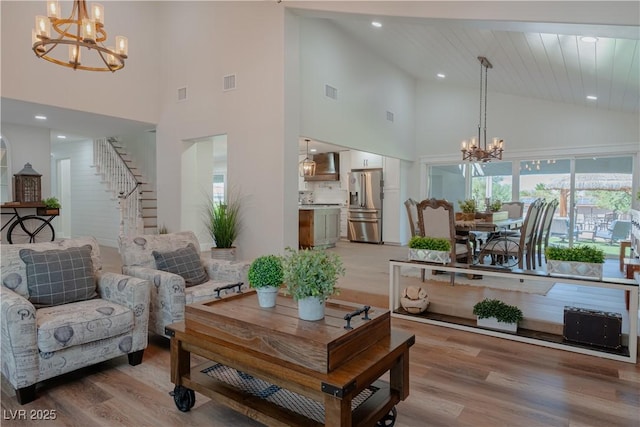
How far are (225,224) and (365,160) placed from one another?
16.4 feet

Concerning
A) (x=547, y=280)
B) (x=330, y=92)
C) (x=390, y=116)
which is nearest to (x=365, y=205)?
(x=390, y=116)

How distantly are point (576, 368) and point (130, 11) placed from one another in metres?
7.53

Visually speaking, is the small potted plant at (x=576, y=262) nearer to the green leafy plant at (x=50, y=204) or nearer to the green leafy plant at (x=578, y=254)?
the green leafy plant at (x=578, y=254)

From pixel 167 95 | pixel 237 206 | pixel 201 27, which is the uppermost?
pixel 201 27

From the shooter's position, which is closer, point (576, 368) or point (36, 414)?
point (36, 414)

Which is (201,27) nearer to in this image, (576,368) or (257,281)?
(257,281)

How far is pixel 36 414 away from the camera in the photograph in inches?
83.1

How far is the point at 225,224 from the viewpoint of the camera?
5320 mm

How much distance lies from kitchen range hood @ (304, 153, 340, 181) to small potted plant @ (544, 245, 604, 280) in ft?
22.7

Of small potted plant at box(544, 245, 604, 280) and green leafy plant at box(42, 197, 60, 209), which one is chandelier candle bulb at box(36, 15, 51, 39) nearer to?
green leafy plant at box(42, 197, 60, 209)

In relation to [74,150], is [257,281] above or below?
below

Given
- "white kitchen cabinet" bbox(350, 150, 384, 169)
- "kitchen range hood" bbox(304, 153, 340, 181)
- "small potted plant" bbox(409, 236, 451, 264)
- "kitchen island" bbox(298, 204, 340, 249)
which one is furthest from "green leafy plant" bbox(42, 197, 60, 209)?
"small potted plant" bbox(409, 236, 451, 264)

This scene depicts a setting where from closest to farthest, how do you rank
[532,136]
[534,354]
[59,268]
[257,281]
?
[257,281] < [59,268] < [534,354] < [532,136]

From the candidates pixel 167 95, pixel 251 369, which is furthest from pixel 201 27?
pixel 251 369
